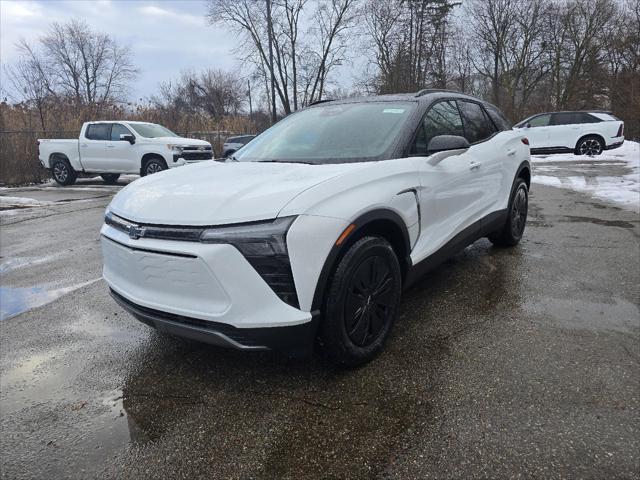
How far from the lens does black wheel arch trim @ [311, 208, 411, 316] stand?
229 centimetres

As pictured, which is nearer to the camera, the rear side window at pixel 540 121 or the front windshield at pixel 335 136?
the front windshield at pixel 335 136

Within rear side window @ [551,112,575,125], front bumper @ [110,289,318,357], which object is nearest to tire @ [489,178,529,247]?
front bumper @ [110,289,318,357]

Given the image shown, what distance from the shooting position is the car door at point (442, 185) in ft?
10.4

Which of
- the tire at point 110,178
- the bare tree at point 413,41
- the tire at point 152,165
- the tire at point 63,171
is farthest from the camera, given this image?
the bare tree at point 413,41

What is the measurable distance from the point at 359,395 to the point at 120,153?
1306 cm

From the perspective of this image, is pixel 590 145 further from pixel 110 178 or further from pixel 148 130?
pixel 110 178

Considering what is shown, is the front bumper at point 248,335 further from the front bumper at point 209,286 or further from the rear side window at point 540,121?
the rear side window at point 540,121

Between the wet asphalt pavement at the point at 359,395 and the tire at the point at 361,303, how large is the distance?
0.17 meters

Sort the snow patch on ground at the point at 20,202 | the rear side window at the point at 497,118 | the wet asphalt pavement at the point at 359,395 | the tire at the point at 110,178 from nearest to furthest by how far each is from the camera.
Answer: the wet asphalt pavement at the point at 359,395 → the rear side window at the point at 497,118 → the snow patch on ground at the point at 20,202 → the tire at the point at 110,178

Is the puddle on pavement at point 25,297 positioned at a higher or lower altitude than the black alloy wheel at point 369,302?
lower

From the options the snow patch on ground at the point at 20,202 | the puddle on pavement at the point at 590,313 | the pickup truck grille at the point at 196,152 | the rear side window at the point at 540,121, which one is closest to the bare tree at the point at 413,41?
the rear side window at the point at 540,121

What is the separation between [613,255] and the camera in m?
4.94

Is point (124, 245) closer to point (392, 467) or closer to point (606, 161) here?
point (392, 467)

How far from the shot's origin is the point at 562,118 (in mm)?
16922
